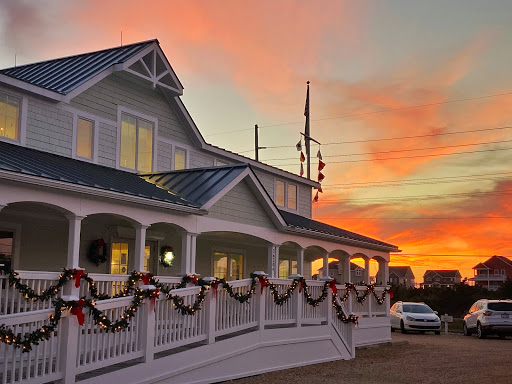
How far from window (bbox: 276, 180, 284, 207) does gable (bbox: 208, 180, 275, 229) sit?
769 centimetres

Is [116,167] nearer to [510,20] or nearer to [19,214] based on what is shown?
[19,214]

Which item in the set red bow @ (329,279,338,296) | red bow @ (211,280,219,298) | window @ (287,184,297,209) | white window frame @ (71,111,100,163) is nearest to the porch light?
white window frame @ (71,111,100,163)

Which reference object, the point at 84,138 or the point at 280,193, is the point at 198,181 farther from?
the point at 280,193

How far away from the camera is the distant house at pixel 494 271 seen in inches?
4584

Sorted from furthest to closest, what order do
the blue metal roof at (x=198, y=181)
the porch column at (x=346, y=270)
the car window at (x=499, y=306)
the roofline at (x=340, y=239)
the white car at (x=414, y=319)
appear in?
the white car at (x=414, y=319) < the car window at (x=499, y=306) < the porch column at (x=346, y=270) < the roofline at (x=340, y=239) < the blue metal roof at (x=198, y=181)

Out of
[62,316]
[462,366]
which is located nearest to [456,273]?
[462,366]

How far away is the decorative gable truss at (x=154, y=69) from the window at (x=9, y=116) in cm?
352

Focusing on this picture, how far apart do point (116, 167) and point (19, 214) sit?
12.0 feet

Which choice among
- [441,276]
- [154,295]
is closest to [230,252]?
[154,295]

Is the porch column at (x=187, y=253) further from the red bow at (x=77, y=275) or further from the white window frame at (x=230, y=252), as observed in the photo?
the white window frame at (x=230, y=252)

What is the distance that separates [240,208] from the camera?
18578mm

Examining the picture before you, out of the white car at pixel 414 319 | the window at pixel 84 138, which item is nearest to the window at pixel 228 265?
the window at pixel 84 138

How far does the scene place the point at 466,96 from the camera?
2848 cm

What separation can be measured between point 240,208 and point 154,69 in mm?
4927
